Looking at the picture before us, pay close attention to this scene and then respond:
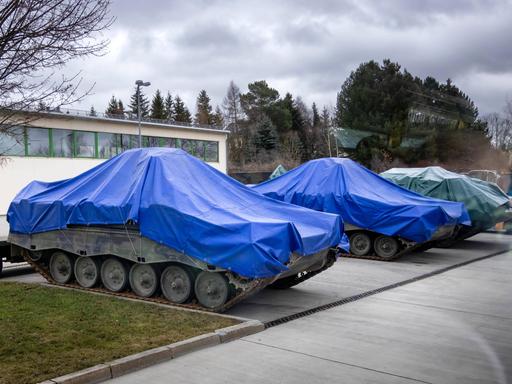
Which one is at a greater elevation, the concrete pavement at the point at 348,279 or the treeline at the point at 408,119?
the treeline at the point at 408,119

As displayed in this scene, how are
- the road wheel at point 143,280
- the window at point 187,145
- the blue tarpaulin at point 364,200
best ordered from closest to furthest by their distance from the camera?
the road wheel at point 143,280 < the blue tarpaulin at point 364,200 < the window at point 187,145

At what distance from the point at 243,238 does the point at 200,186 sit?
180 cm

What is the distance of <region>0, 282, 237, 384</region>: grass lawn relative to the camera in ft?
17.7

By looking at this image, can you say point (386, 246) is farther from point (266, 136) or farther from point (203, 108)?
→ point (203, 108)

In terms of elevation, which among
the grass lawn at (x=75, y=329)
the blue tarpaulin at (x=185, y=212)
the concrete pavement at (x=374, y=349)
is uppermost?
the blue tarpaulin at (x=185, y=212)

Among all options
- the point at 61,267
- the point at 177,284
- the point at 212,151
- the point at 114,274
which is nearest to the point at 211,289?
the point at 177,284

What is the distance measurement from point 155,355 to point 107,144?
107 feet

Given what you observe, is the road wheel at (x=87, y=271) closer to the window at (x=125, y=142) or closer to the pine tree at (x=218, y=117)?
the window at (x=125, y=142)

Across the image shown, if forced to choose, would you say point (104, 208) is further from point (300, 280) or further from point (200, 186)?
point (300, 280)

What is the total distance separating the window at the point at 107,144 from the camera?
3616 centimetres

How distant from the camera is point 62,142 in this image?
3328 cm

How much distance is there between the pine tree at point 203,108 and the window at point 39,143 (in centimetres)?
5008

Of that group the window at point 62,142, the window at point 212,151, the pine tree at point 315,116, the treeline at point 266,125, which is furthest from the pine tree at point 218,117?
the window at point 62,142

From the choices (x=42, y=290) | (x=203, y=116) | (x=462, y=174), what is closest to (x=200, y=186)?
(x=42, y=290)
